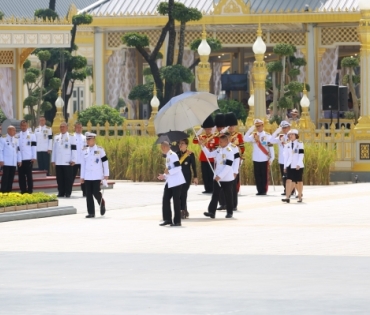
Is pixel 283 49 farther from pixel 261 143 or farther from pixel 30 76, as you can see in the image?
pixel 261 143

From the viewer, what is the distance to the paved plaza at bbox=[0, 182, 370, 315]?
38.8 feet

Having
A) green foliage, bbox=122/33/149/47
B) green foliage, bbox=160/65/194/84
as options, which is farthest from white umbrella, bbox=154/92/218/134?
green foliage, bbox=122/33/149/47

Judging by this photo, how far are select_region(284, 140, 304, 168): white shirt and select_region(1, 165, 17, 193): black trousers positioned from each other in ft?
18.4

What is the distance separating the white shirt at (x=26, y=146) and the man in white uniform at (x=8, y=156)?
0.29 meters

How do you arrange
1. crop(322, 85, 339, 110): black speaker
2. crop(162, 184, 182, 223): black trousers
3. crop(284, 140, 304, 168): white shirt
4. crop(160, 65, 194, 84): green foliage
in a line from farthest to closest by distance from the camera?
crop(160, 65, 194, 84): green foliage
crop(322, 85, 339, 110): black speaker
crop(284, 140, 304, 168): white shirt
crop(162, 184, 182, 223): black trousers

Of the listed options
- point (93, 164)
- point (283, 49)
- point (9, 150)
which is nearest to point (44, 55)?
point (283, 49)

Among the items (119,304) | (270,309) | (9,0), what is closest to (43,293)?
(119,304)

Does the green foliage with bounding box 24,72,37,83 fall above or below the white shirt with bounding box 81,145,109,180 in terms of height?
above

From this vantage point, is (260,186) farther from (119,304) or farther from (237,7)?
(237,7)

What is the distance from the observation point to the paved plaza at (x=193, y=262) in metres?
11.8

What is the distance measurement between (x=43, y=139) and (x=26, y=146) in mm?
3427

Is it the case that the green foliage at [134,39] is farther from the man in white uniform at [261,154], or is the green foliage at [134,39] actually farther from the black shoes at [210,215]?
the black shoes at [210,215]

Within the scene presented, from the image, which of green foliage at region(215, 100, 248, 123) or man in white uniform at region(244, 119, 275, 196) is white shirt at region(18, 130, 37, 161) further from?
green foliage at region(215, 100, 248, 123)

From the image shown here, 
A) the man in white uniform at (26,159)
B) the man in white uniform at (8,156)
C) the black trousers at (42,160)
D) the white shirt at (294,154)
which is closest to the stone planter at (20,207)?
the man in white uniform at (8,156)
